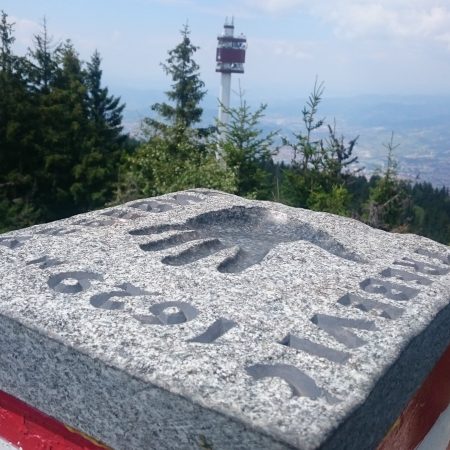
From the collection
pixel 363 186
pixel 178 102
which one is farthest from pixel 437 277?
pixel 178 102

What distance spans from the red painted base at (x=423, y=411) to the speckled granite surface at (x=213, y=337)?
1.13ft

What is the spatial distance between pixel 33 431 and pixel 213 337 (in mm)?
1012

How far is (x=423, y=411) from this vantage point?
11.4ft

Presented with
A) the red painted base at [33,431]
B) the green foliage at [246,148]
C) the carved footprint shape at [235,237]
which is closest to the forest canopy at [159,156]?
the green foliage at [246,148]

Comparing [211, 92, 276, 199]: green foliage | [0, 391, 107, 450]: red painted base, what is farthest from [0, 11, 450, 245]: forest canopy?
[0, 391, 107, 450]: red painted base

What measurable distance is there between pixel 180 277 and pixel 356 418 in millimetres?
1359

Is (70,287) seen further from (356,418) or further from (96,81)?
(96,81)

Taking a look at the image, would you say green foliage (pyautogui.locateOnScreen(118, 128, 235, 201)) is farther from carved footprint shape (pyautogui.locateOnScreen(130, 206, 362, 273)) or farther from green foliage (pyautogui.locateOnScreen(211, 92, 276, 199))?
carved footprint shape (pyautogui.locateOnScreen(130, 206, 362, 273))

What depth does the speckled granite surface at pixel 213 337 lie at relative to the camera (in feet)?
6.55

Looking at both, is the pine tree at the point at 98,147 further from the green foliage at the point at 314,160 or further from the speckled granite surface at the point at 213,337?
the speckled granite surface at the point at 213,337

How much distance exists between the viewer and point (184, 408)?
1994mm

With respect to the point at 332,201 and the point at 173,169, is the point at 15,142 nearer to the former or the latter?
the point at 173,169

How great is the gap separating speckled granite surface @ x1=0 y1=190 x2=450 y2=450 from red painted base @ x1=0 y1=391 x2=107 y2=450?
0.45ft

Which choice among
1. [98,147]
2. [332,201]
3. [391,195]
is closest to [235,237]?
[332,201]
